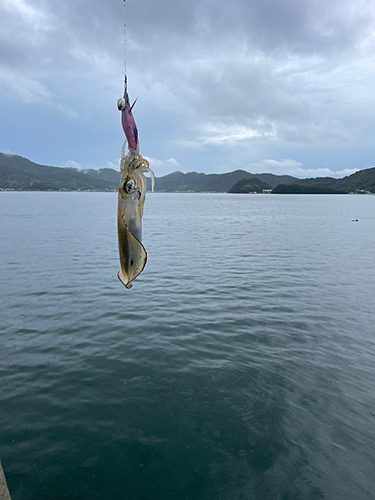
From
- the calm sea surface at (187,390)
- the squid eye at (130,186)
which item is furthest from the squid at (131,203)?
the calm sea surface at (187,390)

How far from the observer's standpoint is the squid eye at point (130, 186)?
3.38 m

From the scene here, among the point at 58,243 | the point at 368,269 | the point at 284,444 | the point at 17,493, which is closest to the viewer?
the point at 17,493

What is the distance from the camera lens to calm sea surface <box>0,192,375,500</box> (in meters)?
7.32

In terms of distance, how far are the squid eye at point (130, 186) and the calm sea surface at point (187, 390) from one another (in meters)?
6.84

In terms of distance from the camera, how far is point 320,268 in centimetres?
2834

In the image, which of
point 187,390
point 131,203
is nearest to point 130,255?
point 131,203

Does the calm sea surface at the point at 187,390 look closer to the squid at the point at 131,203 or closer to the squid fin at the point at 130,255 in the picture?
the squid fin at the point at 130,255

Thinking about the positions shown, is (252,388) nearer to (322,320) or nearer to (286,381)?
(286,381)

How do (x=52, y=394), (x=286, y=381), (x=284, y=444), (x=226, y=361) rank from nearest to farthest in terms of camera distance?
(x=284, y=444), (x=52, y=394), (x=286, y=381), (x=226, y=361)

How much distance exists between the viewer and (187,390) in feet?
33.9

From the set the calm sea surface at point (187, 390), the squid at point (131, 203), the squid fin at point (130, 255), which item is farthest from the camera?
the calm sea surface at point (187, 390)

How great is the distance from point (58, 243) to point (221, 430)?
119 ft

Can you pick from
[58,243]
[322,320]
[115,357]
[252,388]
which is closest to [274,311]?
[322,320]

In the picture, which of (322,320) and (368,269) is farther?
(368,269)
